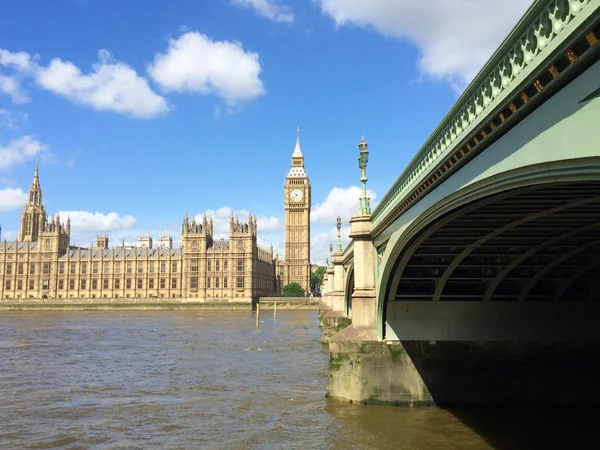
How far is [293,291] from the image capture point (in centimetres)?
11706

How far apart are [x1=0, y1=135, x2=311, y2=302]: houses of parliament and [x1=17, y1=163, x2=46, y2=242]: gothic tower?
7387mm

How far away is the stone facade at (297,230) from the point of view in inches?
5025

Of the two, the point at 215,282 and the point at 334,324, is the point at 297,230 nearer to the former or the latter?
the point at 215,282

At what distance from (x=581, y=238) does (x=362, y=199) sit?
26.4 ft

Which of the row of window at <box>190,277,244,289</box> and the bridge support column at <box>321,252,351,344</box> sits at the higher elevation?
the row of window at <box>190,277,244,289</box>

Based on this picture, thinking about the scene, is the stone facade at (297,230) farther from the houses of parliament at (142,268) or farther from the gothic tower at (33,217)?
the gothic tower at (33,217)

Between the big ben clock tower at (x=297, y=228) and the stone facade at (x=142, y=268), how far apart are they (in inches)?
431

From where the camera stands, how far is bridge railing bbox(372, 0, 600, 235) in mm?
5512

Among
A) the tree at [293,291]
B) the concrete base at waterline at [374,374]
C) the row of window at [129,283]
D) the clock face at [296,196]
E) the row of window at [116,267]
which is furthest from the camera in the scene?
the clock face at [296,196]

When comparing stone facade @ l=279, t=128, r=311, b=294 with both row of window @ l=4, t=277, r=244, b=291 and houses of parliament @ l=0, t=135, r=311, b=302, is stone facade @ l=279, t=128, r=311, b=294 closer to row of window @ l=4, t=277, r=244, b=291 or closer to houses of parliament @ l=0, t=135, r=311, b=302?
houses of parliament @ l=0, t=135, r=311, b=302

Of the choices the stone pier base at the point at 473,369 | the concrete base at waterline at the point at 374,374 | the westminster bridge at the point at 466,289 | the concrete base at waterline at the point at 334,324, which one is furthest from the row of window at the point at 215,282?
the concrete base at waterline at the point at 374,374

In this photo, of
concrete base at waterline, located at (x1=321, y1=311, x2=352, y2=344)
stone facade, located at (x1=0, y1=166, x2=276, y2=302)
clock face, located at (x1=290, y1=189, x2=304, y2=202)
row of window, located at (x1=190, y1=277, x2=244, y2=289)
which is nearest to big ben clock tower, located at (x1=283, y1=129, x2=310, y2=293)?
clock face, located at (x1=290, y1=189, x2=304, y2=202)

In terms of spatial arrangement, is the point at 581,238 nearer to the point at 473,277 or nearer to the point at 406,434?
the point at 473,277

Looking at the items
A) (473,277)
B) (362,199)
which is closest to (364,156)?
(362,199)
